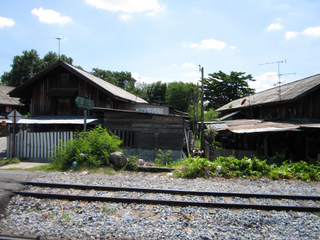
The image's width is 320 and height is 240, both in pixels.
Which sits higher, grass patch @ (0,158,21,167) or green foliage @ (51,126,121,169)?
green foliage @ (51,126,121,169)

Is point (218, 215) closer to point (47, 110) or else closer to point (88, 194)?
point (88, 194)

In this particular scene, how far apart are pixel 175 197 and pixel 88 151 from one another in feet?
17.4

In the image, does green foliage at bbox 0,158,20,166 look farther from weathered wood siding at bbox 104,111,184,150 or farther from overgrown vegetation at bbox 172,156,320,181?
overgrown vegetation at bbox 172,156,320,181

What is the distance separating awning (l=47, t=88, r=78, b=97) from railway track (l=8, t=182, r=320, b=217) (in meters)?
9.83

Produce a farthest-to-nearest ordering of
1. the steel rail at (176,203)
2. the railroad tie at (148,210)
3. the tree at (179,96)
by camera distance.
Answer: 1. the tree at (179,96)
2. the steel rail at (176,203)
3. the railroad tie at (148,210)

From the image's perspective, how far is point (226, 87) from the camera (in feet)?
141

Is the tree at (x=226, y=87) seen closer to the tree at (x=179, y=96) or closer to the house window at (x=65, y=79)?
the tree at (x=179, y=96)

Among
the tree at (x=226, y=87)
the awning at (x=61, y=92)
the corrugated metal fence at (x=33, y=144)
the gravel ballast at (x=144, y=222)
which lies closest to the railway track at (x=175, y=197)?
the gravel ballast at (x=144, y=222)

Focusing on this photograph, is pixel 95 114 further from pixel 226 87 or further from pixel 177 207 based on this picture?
pixel 226 87

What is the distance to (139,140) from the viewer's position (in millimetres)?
12016

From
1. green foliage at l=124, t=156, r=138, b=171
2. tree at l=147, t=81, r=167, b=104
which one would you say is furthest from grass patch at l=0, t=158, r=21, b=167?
tree at l=147, t=81, r=167, b=104

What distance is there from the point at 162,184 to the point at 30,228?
407 cm

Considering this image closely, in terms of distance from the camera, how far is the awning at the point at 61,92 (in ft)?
50.2

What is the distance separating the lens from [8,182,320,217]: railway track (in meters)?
5.48
